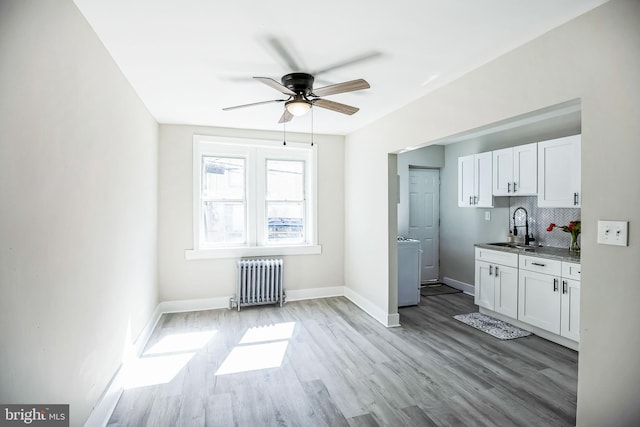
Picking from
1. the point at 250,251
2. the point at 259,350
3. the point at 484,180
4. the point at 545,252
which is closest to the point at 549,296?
the point at 545,252

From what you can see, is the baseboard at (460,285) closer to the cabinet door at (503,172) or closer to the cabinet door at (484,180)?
the cabinet door at (484,180)

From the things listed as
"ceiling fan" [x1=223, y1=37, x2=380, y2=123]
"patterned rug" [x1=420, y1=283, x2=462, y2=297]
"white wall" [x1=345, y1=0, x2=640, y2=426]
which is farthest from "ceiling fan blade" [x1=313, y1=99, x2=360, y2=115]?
"patterned rug" [x1=420, y1=283, x2=462, y2=297]

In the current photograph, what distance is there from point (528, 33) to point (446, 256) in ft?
14.3

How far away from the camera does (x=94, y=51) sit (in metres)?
2.01

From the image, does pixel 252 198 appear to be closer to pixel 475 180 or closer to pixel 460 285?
pixel 475 180

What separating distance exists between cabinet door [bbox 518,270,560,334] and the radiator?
305 cm

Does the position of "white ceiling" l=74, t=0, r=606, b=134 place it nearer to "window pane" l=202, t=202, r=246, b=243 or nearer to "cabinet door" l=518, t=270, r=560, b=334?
"window pane" l=202, t=202, r=246, b=243

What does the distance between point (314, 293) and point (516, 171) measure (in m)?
3.31

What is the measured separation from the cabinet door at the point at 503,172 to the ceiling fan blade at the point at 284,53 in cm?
319

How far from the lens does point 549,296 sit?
3.36 metres

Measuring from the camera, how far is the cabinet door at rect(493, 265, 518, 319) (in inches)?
146

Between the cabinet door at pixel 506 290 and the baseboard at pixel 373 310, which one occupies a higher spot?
the cabinet door at pixel 506 290

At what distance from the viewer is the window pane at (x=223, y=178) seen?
456 centimetres

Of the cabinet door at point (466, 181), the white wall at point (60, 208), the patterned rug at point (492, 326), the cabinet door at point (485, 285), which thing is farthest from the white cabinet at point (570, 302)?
the white wall at point (60, 208)
